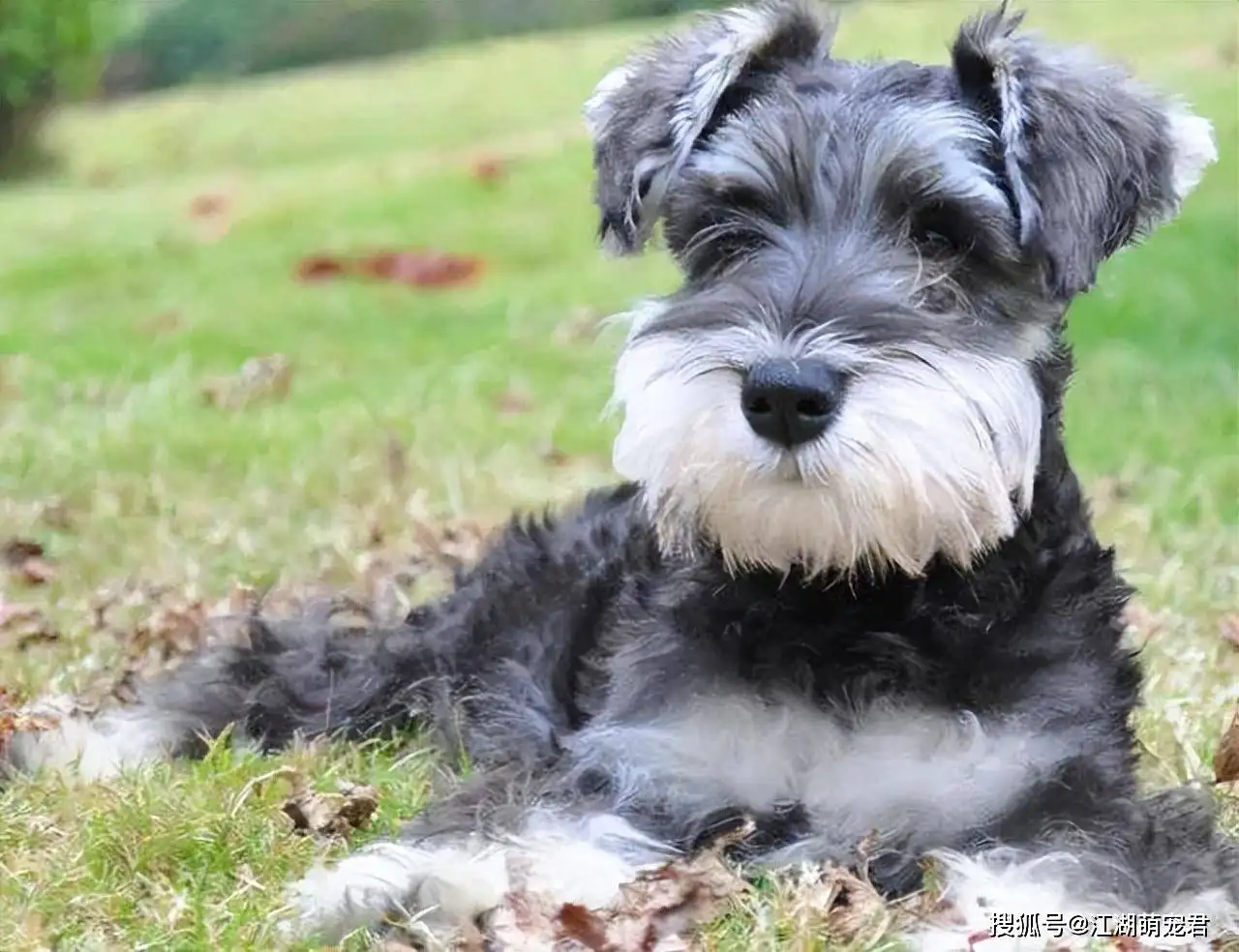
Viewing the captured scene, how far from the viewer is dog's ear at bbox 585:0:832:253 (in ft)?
14.4

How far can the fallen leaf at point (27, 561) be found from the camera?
675cm

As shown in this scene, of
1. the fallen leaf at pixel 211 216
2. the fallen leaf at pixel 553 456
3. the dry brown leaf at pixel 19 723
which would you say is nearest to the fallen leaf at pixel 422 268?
the fallen leaf at pixel 211 216

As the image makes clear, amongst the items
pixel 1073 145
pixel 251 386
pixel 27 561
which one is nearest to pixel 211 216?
pixel 251 386

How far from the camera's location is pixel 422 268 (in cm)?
1458

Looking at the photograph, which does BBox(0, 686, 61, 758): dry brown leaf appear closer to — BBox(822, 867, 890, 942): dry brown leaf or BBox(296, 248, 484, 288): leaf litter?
BBox(822, 867, 890, 942): dry brown leaf

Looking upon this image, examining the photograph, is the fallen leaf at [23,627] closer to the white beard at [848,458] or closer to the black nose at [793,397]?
the white beard at [848,458]

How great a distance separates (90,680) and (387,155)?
1558cm

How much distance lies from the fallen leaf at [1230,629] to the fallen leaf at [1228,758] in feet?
4.34

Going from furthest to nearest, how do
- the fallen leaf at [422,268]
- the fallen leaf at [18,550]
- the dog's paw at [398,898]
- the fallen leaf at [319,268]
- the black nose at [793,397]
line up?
the fallen leaf at [319,268]
the fallen leaf at [422,268]
the fallen leaf at [18,550]
the dog's paw at [398,898]
the black nose at [793,397]

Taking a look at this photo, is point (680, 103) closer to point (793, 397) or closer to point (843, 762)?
point (793, 397)

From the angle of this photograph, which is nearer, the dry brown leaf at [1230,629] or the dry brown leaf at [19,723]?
the dry brown leaf at [19,723]

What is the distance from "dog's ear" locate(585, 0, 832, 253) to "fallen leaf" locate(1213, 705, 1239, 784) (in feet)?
6.73

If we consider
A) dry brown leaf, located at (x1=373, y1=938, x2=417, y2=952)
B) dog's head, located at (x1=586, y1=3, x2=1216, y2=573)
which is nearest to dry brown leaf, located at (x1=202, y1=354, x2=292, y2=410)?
dog's head, located at (x1=586, y1=3, x2=1216, y2=573)

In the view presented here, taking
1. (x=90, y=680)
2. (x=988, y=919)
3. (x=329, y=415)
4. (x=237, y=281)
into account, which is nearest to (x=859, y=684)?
(x=988, y=919)
